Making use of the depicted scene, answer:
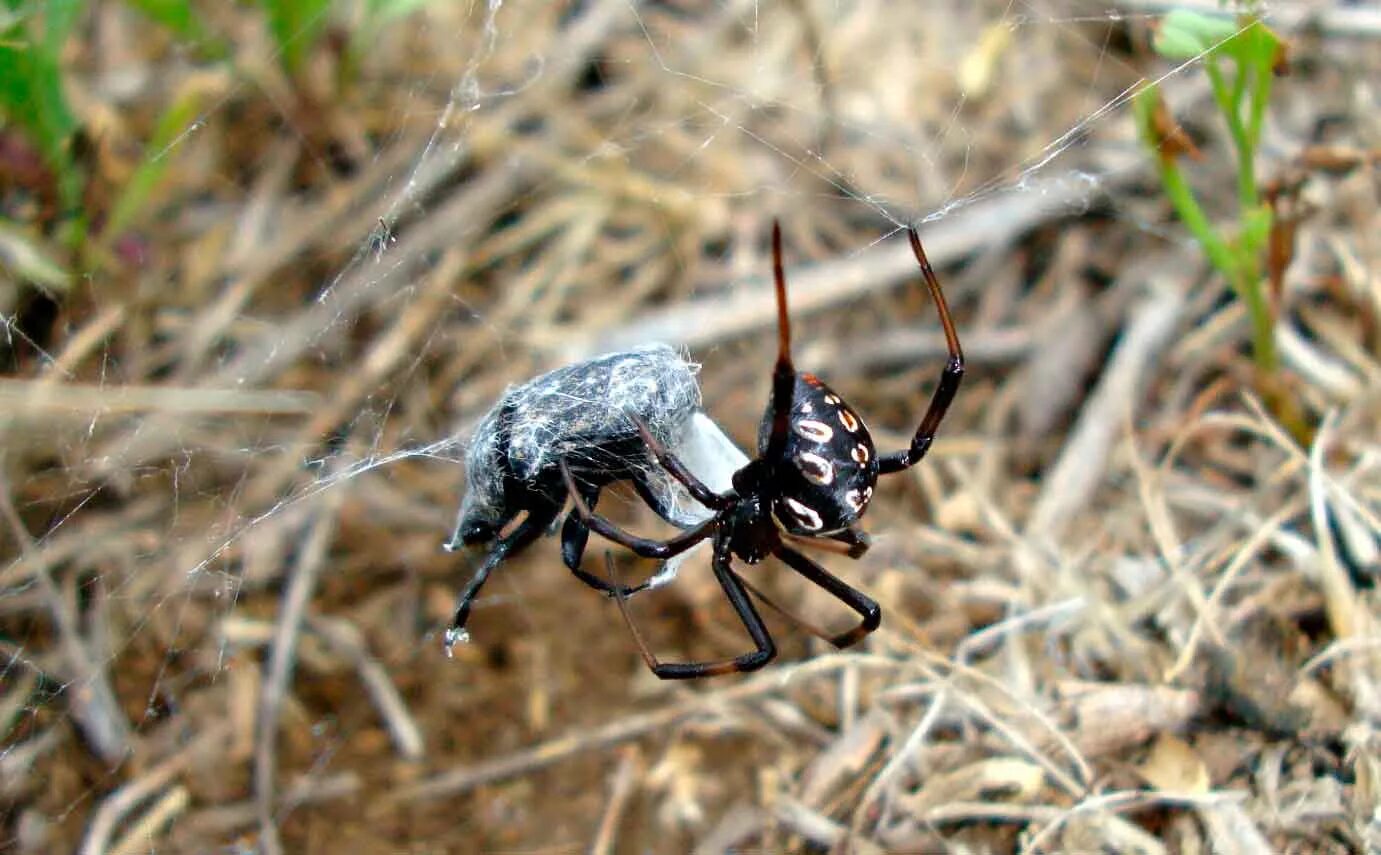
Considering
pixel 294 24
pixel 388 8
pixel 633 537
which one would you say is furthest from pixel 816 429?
pixel 294 24

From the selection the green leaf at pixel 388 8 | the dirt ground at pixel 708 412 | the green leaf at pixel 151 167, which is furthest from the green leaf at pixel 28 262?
the green leaf at pixel 388 8

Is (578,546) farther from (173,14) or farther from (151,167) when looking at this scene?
(173,14)

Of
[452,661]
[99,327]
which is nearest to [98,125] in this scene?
[99,327]

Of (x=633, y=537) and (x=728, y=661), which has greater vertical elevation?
(x=633, y=537)

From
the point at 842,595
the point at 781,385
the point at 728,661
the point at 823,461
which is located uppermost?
the point at 781,385

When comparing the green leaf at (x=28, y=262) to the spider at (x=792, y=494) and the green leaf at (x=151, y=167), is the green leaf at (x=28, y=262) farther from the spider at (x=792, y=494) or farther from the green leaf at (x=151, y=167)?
the spider at (x=792, y=494)

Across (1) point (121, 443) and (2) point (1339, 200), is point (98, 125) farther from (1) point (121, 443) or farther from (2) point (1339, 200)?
(2) point (1339, 200)
